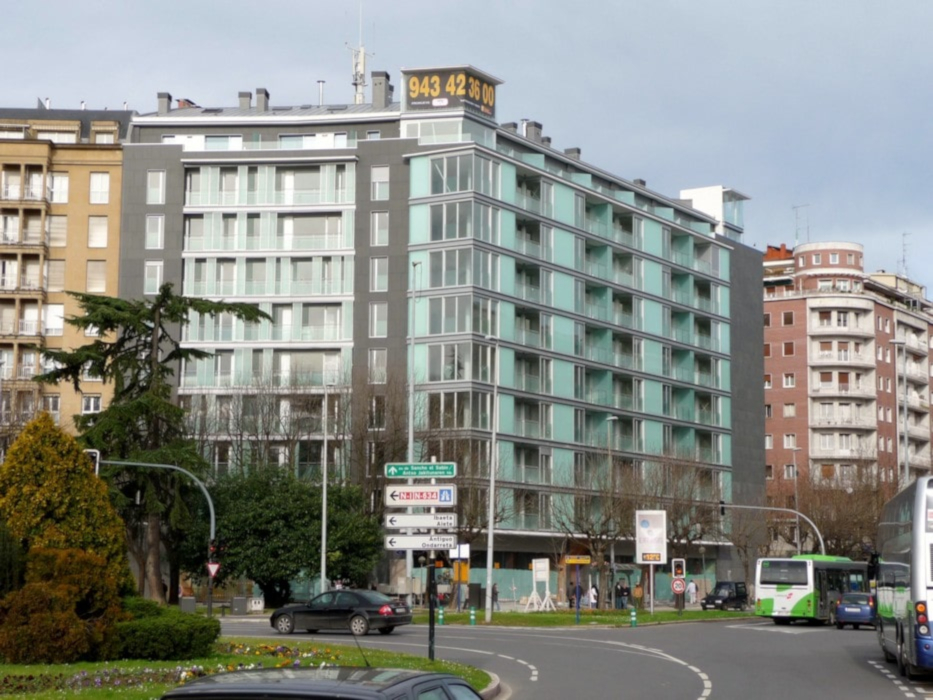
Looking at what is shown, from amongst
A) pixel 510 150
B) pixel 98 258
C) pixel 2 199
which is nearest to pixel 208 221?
pixel 98 258

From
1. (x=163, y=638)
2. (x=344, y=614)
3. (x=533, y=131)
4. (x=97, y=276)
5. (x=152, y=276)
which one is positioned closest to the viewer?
(x=163, y=638)

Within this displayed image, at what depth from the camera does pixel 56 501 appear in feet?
84.5

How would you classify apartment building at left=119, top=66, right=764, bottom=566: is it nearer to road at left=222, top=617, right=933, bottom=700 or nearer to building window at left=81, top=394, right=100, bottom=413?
building window at left=81, top=394, right=100, bottom=413

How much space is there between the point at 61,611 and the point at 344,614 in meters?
Result: 18.7

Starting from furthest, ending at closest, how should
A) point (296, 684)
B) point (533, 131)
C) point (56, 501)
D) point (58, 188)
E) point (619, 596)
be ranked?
point (533, 131), point (58, 188), point (619, 596), point (56, 501), point (296, 684)

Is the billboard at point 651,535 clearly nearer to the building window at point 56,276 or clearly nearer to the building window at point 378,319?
the building window at point 378,319

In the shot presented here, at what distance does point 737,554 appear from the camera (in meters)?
93.9

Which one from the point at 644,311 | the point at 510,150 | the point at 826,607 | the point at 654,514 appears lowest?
the point at 826,607

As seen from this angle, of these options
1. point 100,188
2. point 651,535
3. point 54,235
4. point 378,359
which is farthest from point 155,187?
point 651,535

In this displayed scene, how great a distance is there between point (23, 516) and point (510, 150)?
58.8m

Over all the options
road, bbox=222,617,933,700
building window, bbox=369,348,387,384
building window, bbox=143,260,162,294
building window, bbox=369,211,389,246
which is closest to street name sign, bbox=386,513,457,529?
road, bbox=222,617,933,700

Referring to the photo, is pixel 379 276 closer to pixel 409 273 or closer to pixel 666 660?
pixel 409 273

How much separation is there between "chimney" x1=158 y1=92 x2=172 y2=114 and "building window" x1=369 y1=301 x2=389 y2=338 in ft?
65.3

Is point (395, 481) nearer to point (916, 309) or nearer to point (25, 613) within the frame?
point (25, 613)
